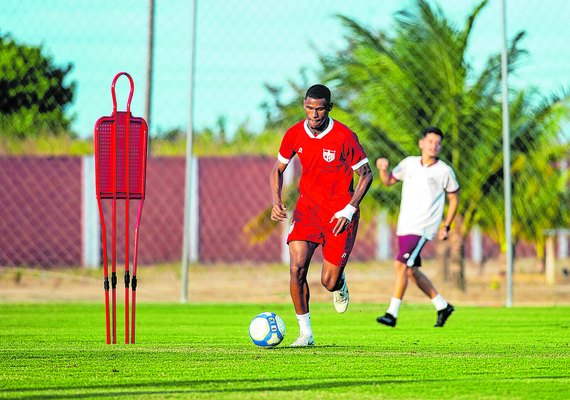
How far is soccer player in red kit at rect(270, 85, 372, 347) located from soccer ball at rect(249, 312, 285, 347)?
0.31 meters

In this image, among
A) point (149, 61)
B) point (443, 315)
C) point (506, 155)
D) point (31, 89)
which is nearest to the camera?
point (443, 315)

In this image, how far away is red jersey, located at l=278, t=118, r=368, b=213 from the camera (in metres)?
10.1

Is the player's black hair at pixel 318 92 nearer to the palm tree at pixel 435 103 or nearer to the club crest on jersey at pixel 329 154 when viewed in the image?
the club crest on jersey at pixel 329 154

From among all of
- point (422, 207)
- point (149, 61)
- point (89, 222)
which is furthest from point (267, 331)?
point (89, 222)

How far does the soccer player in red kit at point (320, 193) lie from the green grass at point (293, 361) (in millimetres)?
617

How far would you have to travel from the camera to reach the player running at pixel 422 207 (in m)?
12.9

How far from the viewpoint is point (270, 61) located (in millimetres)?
18016

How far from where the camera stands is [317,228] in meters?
10.2

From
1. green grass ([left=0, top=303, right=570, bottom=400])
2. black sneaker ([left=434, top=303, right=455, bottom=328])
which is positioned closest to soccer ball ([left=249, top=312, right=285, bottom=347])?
green grass ([left=0, top=303, right=570, bottom=400])

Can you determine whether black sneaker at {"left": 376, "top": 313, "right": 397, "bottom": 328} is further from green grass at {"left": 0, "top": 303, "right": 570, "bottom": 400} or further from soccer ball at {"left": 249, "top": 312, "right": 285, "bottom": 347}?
soccer ball at {"left": 249, "top": 312, "right": 285, "bottom": 347}

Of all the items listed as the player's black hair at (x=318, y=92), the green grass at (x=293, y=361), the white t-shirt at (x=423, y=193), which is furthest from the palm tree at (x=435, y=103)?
the player's black hair at (x=318, y=92)

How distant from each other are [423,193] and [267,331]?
3.73 m

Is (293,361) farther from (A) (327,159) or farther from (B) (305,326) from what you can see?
(A) (327,159)

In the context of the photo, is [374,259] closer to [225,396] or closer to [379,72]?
[379,72]
